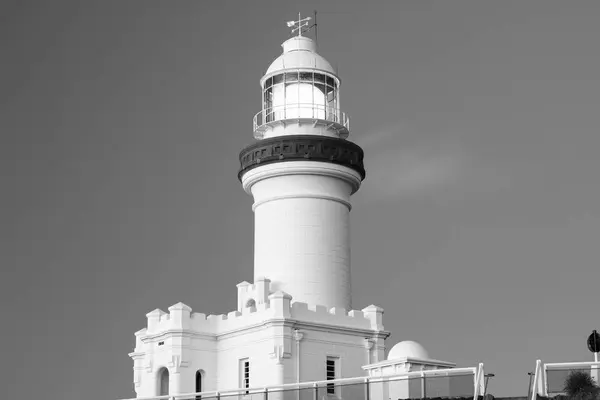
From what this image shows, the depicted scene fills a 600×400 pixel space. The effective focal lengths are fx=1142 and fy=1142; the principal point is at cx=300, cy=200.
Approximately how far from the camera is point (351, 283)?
162 ft

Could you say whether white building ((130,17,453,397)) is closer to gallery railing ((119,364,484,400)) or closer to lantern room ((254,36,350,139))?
lantern room ((254,36,350,139))

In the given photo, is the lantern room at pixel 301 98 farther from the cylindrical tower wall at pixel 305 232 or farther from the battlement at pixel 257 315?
the battlement at pixel 257 315

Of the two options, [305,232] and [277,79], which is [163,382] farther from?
[277,79]

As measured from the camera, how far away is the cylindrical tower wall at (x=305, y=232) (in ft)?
157

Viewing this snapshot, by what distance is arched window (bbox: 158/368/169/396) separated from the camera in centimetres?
4684

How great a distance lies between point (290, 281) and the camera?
156ft

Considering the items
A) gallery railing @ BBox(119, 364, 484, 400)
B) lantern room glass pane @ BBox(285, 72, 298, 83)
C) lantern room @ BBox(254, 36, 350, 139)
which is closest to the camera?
gallery railing @ BBox(119, 364, 484, 400)

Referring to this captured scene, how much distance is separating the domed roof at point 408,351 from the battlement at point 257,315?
447cm

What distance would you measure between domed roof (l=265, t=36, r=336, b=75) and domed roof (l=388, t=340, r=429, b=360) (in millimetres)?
14273

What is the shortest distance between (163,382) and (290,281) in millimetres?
6695

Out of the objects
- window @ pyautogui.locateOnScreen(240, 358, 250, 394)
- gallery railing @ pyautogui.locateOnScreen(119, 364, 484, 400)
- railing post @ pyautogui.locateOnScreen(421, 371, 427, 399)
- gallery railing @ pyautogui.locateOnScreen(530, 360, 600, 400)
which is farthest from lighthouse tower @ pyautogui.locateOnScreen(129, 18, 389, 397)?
gallery railing @ pyautogui.locateOnScreen(530, 360, 600, 400)

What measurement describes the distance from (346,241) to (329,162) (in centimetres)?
355

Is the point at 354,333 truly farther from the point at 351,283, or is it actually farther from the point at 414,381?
the point at 414,381

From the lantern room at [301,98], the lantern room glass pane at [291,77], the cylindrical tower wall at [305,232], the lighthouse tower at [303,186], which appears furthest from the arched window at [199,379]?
the lantern room glass pane at [291,77]
